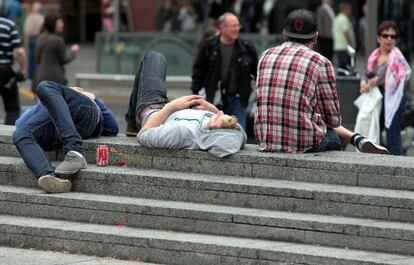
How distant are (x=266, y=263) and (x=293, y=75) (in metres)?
1.60

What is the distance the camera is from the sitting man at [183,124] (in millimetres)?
9344

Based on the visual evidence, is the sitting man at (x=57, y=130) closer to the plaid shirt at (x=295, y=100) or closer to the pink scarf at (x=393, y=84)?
the plaid shirt at (x=295, y=100)

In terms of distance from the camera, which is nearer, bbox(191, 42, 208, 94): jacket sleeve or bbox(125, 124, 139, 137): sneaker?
bbox(125, 124, 139, 137): sneaker

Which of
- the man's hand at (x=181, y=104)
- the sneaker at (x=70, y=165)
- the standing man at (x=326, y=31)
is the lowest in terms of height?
the standing man at (x=326, y=31)

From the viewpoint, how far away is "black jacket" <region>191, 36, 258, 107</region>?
13312 millimetres

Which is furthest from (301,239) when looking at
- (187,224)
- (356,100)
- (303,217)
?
(356,100)

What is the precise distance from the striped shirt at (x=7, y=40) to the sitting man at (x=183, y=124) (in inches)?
190

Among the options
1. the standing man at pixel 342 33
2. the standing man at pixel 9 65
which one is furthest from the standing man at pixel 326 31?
the standing man at pixel 9 65

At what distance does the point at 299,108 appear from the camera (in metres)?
9.27

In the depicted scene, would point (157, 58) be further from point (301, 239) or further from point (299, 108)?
point (301, 239)

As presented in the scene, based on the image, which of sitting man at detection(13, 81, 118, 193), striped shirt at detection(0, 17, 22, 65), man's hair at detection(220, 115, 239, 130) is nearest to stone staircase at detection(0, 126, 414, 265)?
sitting man at detection(13, 81, 118, 193)

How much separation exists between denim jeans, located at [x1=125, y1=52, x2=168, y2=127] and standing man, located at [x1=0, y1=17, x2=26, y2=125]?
4.63 meters

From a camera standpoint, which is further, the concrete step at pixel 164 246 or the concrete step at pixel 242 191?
the concrete step at pixel 242 191

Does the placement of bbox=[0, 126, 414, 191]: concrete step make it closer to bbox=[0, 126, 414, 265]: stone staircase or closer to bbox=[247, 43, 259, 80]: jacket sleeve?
bbox=[0, 126, 414, 265]: stone staircase
